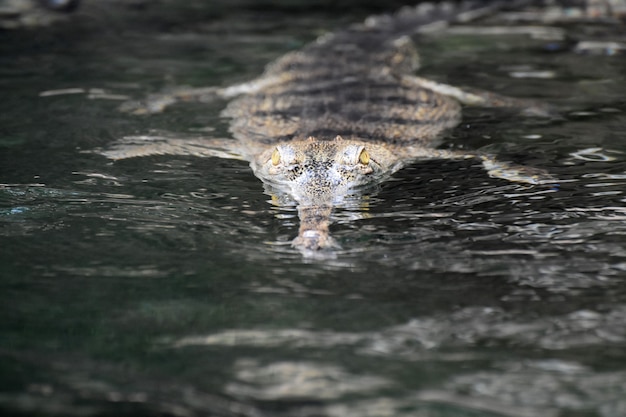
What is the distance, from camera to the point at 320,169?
4852 millimetres

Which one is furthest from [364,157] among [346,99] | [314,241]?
[346,99]

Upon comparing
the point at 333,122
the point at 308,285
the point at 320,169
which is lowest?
the point at 308,285

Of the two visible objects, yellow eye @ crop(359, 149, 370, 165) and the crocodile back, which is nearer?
yellow eye @ crop(359, 149, 370, 165)

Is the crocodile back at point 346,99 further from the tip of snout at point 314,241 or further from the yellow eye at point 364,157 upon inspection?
the tip of snout at point 314,241

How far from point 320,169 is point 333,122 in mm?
1086

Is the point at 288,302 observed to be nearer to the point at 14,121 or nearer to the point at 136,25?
the point at 14,121

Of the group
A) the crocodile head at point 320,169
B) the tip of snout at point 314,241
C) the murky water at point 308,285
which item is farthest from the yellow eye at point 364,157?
the tip of snout at point 314,241

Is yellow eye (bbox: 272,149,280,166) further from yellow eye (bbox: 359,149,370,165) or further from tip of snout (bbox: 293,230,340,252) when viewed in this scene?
tip of snout (bbox: 293,230,340,252)

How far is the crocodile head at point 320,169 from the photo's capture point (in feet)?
15.4

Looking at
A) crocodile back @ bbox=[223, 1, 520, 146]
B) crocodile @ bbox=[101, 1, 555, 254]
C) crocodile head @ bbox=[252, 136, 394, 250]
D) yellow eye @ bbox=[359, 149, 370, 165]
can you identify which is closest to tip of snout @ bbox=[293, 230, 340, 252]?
crocodile @ bbox=[101, 1, 555, 254]

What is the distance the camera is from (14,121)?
6152mm

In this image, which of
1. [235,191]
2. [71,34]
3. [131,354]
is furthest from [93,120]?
[131,354]

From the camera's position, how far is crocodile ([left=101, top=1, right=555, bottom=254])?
4859 millimetres

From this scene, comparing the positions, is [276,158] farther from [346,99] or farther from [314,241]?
[346,99]
